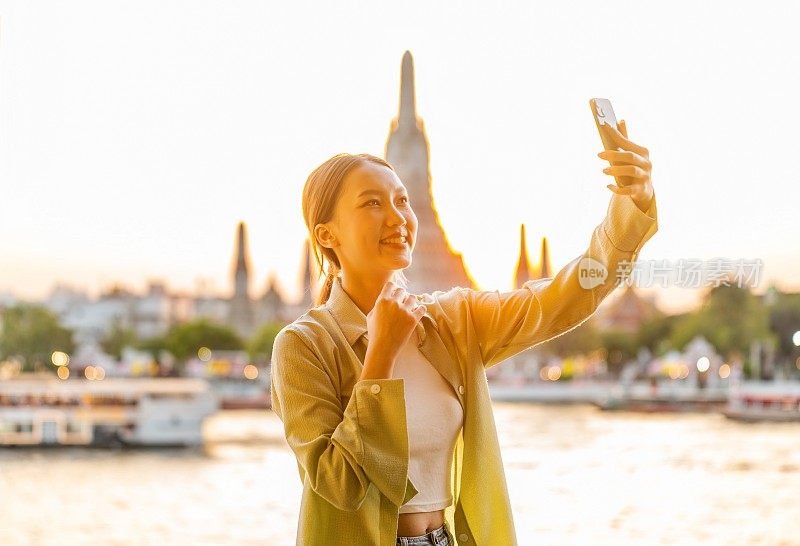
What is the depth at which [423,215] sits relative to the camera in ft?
67.9

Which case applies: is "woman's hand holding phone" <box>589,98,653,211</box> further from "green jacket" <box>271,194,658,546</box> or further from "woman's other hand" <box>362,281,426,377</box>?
"woman's other hand" <box>362,281,426,377</box>

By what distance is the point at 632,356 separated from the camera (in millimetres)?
25203

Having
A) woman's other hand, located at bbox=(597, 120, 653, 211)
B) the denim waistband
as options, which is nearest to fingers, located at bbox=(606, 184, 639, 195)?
woman's other hand, located at bbox=(597, 120, 653, 211)

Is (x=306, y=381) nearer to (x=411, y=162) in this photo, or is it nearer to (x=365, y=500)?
(x=365, y=500)

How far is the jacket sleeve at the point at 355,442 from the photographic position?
0.72 metres

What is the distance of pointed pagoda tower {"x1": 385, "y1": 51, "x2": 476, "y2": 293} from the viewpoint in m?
15.4

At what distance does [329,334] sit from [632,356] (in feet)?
82.0

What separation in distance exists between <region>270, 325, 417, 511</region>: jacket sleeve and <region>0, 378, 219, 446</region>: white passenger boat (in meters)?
13.6

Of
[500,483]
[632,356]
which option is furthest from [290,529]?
[632,356]

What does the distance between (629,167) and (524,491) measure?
12264 millimetres

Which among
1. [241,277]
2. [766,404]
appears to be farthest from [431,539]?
[241,277]

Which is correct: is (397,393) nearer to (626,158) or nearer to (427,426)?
(427,426)

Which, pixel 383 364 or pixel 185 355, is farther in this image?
pixel 185 355

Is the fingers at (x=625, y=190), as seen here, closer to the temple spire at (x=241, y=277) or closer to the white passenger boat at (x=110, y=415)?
the white passenger boat at (x=110, y=415)
